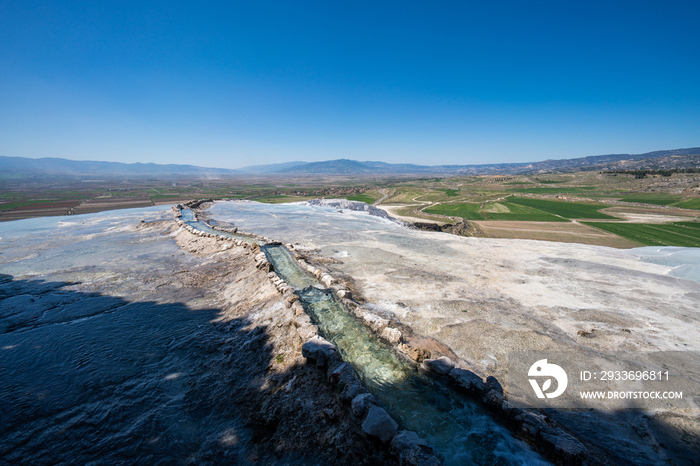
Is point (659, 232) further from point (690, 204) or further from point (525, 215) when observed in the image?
point (690, 204)

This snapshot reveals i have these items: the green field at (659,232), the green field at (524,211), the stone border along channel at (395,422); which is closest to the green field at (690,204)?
the green field at (524,211)

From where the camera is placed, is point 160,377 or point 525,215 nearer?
point 160,377

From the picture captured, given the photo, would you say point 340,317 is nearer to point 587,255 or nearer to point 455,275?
point 455,275

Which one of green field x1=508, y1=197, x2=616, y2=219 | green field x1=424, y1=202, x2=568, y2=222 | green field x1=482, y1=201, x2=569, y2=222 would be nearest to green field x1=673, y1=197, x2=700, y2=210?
green field x1=508, y1=197, x2=616, y2=219

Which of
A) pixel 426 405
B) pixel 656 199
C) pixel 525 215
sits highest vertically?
pixel 426 405

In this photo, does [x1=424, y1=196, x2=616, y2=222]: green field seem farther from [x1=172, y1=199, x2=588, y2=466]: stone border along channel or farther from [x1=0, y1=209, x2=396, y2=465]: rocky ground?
[x1=0, y1=209, x2=396, y2=465]: rocky ground

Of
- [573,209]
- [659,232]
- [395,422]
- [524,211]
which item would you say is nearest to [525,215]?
[524,211]
